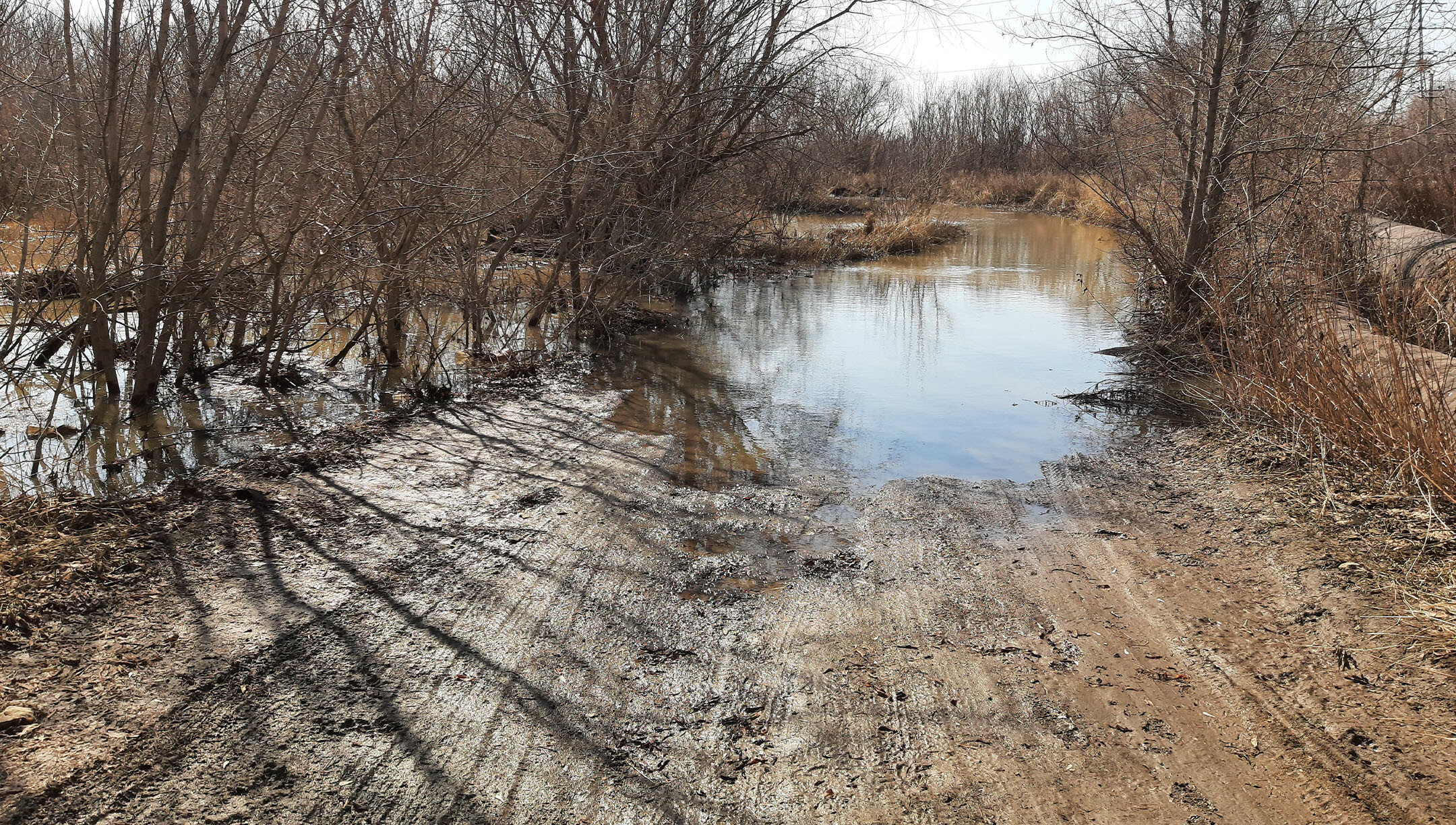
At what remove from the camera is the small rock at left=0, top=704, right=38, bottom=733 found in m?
2.98

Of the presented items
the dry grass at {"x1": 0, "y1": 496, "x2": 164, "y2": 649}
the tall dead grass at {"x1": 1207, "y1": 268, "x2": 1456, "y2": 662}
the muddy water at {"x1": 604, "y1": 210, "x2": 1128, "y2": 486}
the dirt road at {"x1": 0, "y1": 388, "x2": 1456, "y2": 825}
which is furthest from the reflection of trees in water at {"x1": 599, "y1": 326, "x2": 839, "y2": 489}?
the dry grass at {"x1": 0, "y1": 496, "x2": 164, "y2": 649}

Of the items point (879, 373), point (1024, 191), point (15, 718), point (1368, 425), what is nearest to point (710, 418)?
point (879, 373)

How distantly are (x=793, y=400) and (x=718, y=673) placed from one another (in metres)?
4.85

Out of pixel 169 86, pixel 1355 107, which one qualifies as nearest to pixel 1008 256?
pixel 1355 107

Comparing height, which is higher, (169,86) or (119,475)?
(169,86)

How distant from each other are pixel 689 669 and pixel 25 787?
2.03 m

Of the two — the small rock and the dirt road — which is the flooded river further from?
the small rock

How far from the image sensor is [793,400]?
8328mm

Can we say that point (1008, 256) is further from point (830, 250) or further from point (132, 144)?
point (132, 144)

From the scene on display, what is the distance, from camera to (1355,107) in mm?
8672

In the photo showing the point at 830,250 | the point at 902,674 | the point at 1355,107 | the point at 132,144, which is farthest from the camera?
the point at 830,250

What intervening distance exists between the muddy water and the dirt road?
1270mm

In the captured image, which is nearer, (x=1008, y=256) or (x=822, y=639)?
(x=822, y=639)

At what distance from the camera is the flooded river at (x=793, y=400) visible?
6.38 m
